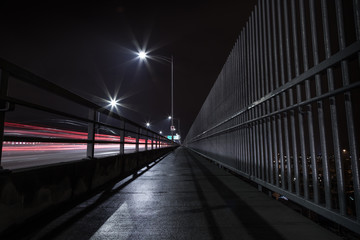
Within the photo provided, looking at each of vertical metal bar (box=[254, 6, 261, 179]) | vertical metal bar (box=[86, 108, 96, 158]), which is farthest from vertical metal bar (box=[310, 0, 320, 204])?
vertical metal bar (box=[86, 108, 96, 158])

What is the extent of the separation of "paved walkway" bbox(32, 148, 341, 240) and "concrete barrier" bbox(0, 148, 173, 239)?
0.25m

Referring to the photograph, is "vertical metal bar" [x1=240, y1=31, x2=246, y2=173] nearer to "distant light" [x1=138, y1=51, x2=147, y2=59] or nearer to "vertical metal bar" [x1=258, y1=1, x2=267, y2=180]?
"vertical metal bar" [x1=258, y1=1, x2=267, y2=180]

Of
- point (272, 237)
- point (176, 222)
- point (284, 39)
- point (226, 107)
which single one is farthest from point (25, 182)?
point (226, 107)

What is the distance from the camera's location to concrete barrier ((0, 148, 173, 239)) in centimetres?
225

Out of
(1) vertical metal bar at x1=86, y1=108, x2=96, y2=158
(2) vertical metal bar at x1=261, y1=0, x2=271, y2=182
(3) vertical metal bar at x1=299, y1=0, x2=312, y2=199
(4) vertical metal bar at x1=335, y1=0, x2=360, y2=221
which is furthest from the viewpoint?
(1) vertical metal bar at x1=86, y1=108, x2=96, y2=158

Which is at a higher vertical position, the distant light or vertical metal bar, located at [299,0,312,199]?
the distant light

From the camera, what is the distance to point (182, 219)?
2.75m

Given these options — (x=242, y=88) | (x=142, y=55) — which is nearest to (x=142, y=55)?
(x=142, y=55)

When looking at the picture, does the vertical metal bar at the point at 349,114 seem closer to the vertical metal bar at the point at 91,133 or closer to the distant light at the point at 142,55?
the vertical metal bar at the point at 91,133

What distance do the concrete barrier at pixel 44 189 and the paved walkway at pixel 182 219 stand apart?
25 centimetres

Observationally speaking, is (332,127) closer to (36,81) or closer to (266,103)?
(266,103)

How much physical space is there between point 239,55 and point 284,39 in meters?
2.59

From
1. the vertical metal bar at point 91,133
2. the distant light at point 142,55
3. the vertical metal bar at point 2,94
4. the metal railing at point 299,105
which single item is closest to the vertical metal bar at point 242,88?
the metal railing at point 299,105

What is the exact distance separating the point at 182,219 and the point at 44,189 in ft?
5.96
